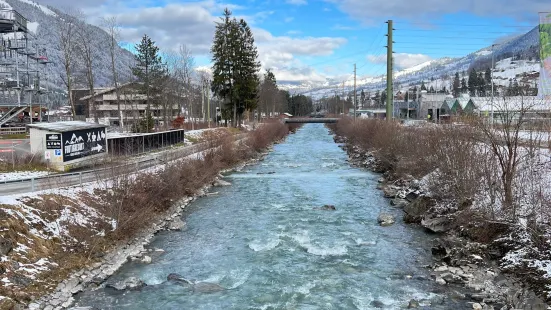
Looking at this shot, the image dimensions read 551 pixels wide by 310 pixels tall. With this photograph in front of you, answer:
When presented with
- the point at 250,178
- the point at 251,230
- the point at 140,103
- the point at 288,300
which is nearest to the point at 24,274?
the point at 288,300

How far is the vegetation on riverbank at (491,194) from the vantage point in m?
15.0

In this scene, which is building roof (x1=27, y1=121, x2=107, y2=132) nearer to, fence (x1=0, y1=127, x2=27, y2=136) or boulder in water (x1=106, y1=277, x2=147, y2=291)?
boulder in water (x1=106, y1=277, x2=147, y2=291)

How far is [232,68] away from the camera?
68438 millimetres

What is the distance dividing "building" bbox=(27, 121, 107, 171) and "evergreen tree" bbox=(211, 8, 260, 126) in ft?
135

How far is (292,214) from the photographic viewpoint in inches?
956

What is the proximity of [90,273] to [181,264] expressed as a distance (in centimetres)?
324

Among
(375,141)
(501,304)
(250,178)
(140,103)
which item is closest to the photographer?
(501,304)

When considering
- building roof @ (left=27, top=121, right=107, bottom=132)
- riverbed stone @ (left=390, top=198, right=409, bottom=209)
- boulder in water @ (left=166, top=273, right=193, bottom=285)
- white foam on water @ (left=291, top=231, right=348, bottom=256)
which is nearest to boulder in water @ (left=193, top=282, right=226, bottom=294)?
boulder in water @ (left=166, top=273, right=193, bottom=285)

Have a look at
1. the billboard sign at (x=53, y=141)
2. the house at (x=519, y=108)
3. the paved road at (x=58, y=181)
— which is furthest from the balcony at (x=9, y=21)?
the house at (x=519, y=108)

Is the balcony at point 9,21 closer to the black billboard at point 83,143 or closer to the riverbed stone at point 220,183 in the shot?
the black billboard at point 83,143

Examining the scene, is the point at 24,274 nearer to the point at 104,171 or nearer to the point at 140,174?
the point at 104,171

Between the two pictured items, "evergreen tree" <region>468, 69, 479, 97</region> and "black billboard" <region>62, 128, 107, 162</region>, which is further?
"evergreen tree" <region>468, 69, 479, 97</region>

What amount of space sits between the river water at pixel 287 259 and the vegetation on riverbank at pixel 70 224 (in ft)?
4.46

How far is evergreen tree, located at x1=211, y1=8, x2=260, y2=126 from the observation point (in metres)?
67.7
